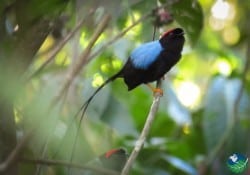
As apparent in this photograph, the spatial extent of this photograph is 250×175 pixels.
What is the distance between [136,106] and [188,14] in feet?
3.52

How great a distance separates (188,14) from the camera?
1270 mm

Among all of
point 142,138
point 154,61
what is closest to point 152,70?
point 154,61

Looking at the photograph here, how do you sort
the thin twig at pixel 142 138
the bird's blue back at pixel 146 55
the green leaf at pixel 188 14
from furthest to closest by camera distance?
the green leaf at pixel 188 14, the bird's blue back at pixel 146 55, the thin twig at pixel 142 138

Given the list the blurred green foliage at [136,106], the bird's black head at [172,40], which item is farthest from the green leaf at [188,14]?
the bird's black head at [172,40]

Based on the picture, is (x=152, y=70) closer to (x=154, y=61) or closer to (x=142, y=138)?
(x=154, y=61)

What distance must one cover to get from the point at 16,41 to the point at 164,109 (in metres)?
1.35

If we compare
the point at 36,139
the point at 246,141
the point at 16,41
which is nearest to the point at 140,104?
the point at 246,141

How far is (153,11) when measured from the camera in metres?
Result: 1.34

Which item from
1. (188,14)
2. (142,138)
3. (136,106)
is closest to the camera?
(142,138)

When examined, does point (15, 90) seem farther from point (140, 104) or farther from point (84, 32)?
point (140, 104)

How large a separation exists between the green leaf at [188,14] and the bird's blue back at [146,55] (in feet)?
0.69

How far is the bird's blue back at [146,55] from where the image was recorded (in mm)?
1044

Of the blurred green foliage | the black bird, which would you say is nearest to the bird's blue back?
the black bird

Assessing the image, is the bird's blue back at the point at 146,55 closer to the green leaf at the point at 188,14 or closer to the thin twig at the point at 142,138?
the thin twig at the point at 142,138
